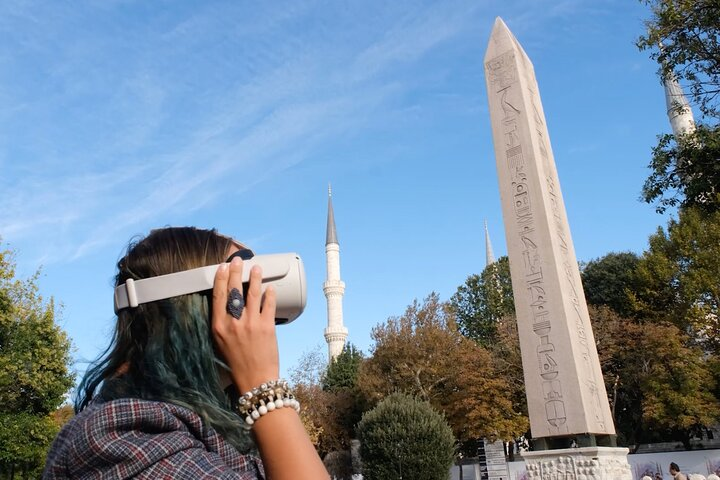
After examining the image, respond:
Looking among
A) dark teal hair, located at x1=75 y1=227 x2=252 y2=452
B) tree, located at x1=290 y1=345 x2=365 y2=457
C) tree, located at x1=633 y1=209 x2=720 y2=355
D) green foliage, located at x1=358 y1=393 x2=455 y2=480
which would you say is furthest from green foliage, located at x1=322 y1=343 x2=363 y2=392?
dark teal hair, located at x1=75 y1=227 x2=252 y2=452

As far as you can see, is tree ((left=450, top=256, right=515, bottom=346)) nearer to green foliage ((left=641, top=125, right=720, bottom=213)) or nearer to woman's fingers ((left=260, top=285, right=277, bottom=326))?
green foliage ((left=641, top=125, right=720, bottom=213))

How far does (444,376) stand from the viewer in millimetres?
29625

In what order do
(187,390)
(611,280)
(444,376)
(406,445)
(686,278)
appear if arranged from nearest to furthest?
(187,390)
(406,445)
(686,278)
(444,376)
(611,280)

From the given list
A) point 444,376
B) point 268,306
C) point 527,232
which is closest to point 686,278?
point 444,376

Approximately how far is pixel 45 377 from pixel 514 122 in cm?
2049

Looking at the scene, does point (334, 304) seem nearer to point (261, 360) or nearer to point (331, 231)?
point (331, 231)

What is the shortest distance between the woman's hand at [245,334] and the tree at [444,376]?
2713cm

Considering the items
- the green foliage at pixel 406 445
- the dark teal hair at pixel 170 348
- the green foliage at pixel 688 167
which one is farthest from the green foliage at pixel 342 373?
the dark teal hair at pixel 170 348

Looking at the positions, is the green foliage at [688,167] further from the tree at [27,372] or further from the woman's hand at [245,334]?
the tree at [27,372]

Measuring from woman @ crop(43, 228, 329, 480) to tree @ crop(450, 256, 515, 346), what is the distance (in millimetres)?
38858

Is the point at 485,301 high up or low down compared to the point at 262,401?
up

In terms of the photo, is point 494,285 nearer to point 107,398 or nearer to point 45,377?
point 45,377

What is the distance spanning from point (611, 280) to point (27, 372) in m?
27.8

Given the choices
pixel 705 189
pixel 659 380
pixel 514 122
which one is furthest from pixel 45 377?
pixel 659 380
